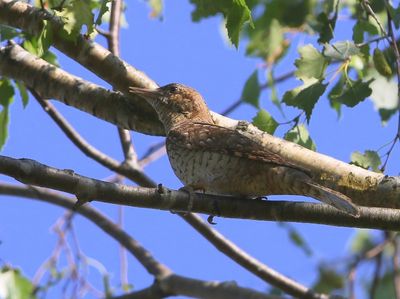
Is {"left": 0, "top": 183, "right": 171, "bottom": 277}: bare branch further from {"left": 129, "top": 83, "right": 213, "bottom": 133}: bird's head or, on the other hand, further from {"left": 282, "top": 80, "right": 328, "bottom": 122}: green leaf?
{"left": 282, "top": 80, "right": 328, "bottom": 122}: green leaf

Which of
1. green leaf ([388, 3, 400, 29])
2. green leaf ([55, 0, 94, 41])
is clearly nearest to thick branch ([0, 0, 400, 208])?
green leaf ([55, 0, 94, 41])

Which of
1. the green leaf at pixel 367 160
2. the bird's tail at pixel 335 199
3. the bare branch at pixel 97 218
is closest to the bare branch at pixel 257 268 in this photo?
the bare branch at pixel 97 218

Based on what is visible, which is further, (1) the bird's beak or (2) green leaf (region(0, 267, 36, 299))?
(1) the bird's beak

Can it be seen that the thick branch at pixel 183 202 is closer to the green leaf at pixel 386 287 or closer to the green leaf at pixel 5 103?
the green leaf at pixel 386 287

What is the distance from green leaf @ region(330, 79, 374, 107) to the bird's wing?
49 cm

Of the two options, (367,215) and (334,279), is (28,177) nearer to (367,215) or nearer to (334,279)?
(367,215)

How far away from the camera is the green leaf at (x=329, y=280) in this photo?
16.3 feet

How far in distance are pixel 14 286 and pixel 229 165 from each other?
122 cm

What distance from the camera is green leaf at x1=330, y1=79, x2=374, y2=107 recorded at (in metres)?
4.06

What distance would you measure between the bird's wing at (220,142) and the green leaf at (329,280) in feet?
4.14

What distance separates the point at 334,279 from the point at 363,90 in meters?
1.40

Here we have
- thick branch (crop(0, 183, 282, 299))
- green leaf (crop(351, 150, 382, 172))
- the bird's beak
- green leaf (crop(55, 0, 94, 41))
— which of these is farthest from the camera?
thick branch (crop(0, 183, 282, 299))

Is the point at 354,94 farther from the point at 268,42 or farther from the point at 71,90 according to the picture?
the point at 71,90

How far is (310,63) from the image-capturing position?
404cm
